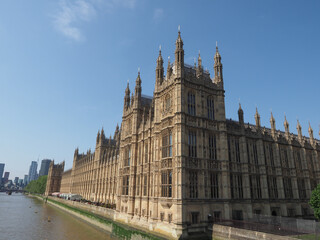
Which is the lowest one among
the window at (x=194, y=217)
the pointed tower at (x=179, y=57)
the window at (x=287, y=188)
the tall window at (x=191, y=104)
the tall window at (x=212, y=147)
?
the window at (x=194, y=217)

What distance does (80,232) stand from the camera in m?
46.2

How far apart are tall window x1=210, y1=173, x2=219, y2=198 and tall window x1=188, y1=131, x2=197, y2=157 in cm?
455

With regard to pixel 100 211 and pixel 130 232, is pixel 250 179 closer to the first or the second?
pixel 130 232

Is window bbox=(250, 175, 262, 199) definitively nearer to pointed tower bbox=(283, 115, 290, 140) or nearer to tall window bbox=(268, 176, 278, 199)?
tall window bbox=(268, 176, 278, 199)

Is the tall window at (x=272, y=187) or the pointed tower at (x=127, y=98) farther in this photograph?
the pointed tower at (x=127, y=98)

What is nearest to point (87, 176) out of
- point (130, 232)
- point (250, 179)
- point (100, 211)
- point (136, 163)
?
point (100, 211)

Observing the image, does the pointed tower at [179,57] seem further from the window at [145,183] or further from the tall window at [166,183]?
the window at [145,183]

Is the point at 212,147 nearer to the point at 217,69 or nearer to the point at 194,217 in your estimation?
the point at 194,217

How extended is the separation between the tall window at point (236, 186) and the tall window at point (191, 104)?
1246 centimetres

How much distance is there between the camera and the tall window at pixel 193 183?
31.5 m

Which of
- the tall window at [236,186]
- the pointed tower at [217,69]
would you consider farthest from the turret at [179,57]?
A: the tall window at [236,186]

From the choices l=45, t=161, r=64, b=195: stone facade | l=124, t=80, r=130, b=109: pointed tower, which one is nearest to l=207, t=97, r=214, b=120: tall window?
l=124, t=80, r=130, b=109: pointed tower

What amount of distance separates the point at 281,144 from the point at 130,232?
112 ft

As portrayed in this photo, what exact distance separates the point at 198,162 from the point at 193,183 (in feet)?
10.3
